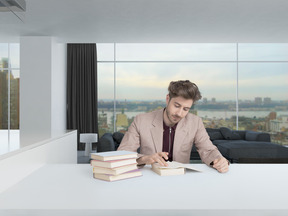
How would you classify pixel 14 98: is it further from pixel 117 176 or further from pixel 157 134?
pixel 117 176

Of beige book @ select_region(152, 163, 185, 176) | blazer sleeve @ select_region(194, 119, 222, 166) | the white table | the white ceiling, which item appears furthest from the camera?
the white ceiling

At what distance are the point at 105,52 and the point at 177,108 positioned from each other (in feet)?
21.5

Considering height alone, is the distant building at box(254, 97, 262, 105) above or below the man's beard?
above

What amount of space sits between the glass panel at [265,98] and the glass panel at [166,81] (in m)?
0.35

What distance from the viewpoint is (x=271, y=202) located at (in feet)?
4.01

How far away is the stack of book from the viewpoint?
5.11 feet

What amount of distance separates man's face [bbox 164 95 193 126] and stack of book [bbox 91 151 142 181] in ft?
2.22

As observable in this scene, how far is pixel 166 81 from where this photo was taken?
27.4ft

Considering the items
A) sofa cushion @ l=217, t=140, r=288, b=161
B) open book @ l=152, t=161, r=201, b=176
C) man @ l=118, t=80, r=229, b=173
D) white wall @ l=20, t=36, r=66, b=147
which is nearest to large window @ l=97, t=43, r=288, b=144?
sofa cushion @ l=217, t=140, r=288, b=161

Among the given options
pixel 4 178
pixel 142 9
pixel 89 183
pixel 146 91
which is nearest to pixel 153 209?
pixel 89 183

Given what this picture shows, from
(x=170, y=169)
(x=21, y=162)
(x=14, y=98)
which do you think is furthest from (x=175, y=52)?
(x=21, y=162)

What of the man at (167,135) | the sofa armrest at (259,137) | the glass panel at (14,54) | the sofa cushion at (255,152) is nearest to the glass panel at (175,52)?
the sofa armrest at (259,137)

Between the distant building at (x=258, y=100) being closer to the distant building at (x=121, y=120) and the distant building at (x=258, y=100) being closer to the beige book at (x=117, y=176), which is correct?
the distant building at (x=121, y=120)

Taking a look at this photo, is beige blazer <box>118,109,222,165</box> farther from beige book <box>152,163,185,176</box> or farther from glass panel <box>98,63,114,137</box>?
glass panel <box>98,63,114,137</box>
